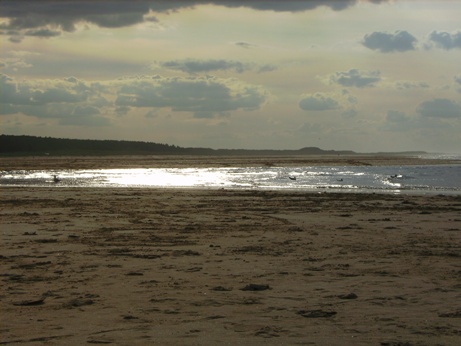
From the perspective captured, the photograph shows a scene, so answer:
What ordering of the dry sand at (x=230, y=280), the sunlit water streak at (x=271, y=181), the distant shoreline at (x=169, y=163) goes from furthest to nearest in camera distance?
the distant shoreline at (x=169, y=163)
the sunlit water streak at (x=271, y=181)
the dry sand at (x=230, y=280)

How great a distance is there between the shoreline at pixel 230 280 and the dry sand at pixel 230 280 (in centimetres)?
2

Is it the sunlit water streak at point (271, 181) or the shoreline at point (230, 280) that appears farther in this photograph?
the sunlit water streak at point (271, 181)

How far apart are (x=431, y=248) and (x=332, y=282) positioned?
4.38 metres

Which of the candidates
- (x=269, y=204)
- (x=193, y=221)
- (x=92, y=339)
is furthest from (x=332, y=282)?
(x=269, y=204)

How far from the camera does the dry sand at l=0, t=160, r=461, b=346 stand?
25.0ft

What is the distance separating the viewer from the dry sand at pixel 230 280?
761 cm

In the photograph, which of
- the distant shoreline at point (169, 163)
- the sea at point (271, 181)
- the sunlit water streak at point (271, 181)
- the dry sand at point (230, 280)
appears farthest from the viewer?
the distant shoreline at point (169, 163)

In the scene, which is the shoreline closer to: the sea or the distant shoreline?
the sea

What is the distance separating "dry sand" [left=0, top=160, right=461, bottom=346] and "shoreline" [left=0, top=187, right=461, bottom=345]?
24 millimetres

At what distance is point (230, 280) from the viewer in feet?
34.2

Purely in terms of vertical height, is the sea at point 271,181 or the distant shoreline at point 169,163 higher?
the distant shoreline at point 169,163

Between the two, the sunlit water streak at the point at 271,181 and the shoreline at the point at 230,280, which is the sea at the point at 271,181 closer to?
the sunlit water streak at the point at 271,181

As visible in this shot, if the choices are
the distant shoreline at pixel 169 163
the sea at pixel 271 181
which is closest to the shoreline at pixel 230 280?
the sea at pixel 271 181

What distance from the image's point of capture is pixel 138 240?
15188 millimetres
